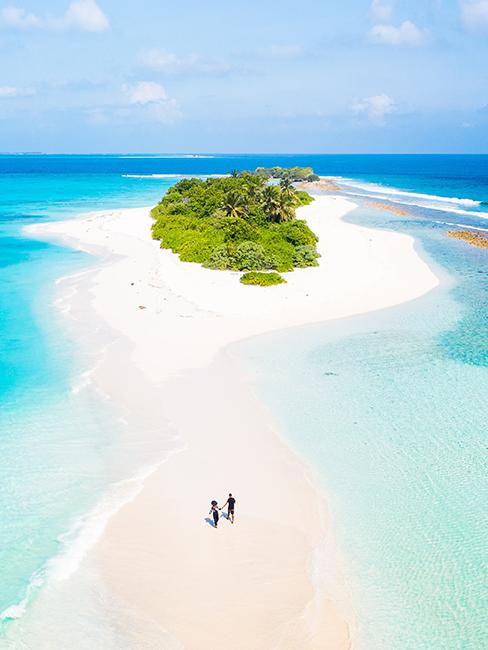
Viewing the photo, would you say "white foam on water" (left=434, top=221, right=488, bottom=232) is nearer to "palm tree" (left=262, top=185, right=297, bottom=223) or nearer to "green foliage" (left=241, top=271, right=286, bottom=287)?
"palm tree" (left=262, top=185, right=297, bottom=223)

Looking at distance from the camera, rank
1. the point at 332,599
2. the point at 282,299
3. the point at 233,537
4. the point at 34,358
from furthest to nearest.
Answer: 1. the point at 282,299
2. the point at 34,358
3. the point at 233,537
4. the point at 332,599

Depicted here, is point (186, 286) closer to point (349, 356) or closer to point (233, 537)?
point (349, 356)

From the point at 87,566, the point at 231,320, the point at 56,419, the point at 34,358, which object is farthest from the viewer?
the point at 231,320

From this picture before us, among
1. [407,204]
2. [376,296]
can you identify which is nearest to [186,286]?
[376,296]

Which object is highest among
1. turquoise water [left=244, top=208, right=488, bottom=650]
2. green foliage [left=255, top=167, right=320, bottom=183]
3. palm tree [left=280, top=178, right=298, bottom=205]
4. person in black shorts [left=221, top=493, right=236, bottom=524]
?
person in black shorts [left=221, top=493, right=236, bottom=524]

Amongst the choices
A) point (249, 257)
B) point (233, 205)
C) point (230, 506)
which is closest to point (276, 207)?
point (233, 205)

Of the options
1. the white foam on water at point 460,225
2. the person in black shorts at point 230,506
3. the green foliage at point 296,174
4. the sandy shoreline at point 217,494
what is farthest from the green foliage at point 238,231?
the green foliage at point 296,174

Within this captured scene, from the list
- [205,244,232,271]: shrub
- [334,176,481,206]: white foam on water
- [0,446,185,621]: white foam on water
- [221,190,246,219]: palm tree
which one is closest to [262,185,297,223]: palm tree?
[221,190,246,219]: palm tree

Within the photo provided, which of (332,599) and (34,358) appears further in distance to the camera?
(34,358)
